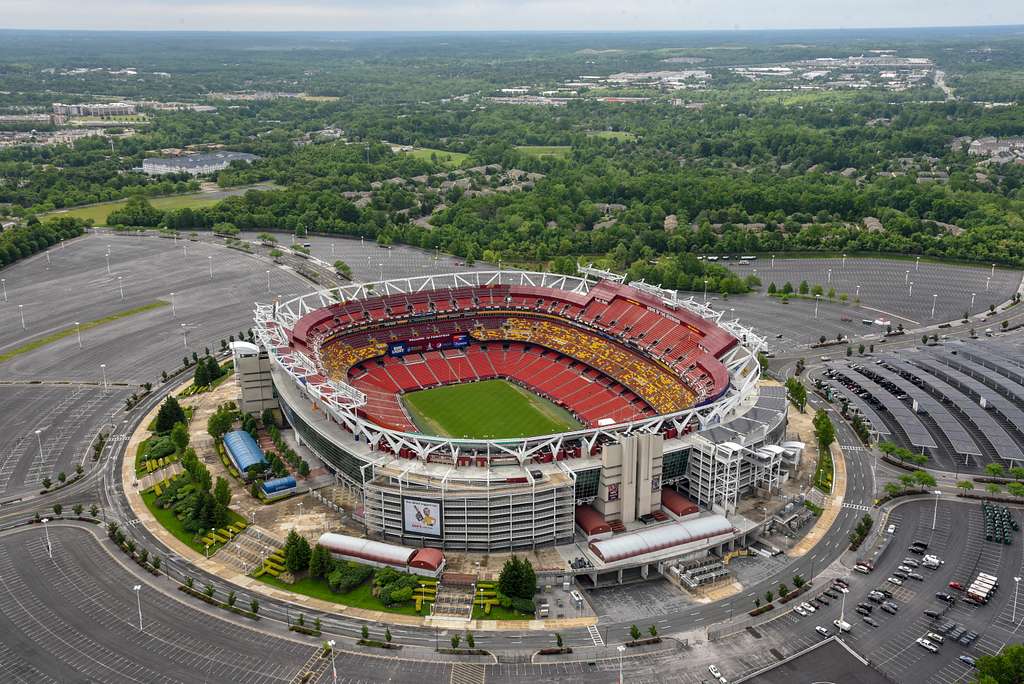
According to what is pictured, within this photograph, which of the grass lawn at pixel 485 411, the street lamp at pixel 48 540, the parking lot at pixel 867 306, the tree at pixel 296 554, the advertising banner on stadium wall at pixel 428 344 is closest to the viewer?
the tree at pixel 296 554

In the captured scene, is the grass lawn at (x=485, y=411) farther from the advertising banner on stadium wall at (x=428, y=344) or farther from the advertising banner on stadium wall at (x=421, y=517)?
the advertising banner on stadium wall at (x=421, y=517)

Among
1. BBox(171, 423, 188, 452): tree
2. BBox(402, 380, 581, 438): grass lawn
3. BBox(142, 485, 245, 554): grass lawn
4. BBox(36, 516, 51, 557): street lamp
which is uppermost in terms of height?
BBox(171, 423, 188, 452): tree

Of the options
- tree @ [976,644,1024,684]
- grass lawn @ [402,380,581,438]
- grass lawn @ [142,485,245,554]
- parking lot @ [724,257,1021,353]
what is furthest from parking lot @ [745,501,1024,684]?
parking lot @ [724,257,1021,353]

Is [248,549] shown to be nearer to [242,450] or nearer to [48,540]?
[242,450]

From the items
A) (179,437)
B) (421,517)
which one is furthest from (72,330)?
(421,517)

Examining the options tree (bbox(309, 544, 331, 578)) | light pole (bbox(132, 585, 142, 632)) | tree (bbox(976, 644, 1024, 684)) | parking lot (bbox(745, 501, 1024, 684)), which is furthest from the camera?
tree (bbox(309, 544, 331, 578))

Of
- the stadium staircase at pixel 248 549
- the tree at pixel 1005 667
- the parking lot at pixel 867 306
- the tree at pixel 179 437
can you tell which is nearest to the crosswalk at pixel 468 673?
the stadium staircase at pixel 248 549

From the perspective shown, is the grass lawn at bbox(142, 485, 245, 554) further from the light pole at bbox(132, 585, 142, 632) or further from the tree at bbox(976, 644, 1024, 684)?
the tree at bbox(976, 644, 1024, 684)
